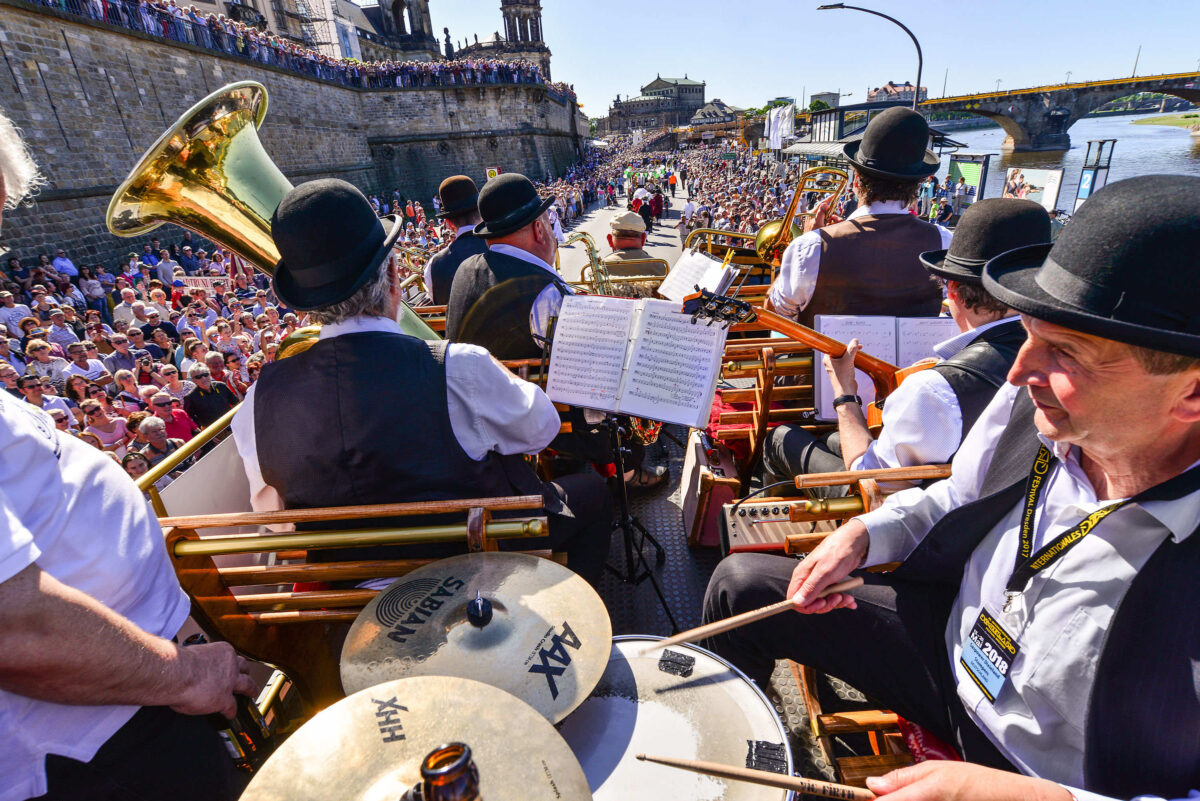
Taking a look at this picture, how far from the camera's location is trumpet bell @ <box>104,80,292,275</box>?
8.72 feet

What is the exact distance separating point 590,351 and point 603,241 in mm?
15639

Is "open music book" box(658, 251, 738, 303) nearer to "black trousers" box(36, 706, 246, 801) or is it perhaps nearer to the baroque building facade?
"black trousers" box(36, 706, 246, 801)

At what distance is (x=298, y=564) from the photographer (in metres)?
1.99

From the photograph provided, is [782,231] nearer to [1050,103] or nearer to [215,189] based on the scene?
[215,189]

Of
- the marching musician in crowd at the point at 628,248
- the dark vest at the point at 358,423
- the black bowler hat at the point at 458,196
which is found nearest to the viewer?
the dark vest at the point at 358,423

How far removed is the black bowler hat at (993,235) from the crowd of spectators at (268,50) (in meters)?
20.6

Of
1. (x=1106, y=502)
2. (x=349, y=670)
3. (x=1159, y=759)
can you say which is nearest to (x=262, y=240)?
(x=349, y=670)

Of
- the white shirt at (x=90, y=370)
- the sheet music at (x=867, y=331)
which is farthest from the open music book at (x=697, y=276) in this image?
the white shirt at (x=90, y=370)

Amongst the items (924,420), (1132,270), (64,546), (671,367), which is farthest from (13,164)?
(924,420)

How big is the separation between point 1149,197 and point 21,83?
19.7 meters

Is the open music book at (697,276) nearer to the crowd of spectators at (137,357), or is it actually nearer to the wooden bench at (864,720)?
the wooden bench at (864,720)

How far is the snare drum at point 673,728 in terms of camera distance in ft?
4.44

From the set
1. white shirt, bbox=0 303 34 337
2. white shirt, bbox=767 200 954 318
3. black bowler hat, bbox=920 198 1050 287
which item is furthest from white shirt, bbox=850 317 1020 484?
white shirt, bbox=0 303 34 337

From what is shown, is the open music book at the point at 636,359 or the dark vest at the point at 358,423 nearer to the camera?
the dark vest at the point at 358,423
